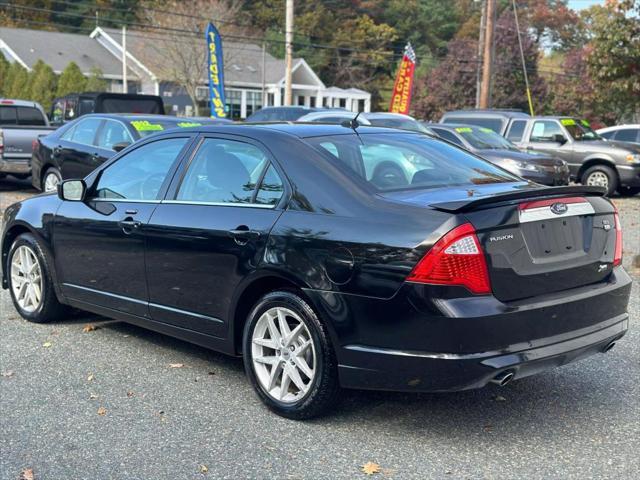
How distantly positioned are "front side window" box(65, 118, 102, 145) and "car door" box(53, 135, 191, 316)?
21.7ft

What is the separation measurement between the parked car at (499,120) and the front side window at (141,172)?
13.9 meters

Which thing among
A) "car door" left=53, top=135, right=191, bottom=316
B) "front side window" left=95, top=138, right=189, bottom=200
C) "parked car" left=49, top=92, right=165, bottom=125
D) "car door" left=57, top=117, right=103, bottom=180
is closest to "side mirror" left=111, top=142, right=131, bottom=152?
"car door" left=57, top=117, right=103, bottom=180

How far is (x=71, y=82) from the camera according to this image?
139ft

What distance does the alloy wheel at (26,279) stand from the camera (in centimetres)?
617

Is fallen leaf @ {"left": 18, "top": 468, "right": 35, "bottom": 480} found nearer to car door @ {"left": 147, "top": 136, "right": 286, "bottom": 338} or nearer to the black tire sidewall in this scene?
car door @ {"left": 147, "top": 136, "right": 286, "bottom": 338}

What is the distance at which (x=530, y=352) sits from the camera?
3.73 m

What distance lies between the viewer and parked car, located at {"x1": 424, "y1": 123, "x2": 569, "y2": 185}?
14.3 m

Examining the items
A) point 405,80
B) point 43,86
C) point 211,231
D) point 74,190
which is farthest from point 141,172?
point 43,86

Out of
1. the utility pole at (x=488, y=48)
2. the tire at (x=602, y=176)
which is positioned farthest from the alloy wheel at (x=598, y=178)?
the utility pole at (x=488, y=48)

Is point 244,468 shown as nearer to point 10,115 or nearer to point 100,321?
point 100,321

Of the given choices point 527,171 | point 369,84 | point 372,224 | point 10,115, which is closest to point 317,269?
point 372,224

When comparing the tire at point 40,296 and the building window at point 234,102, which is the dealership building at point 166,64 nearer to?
the building window at point 234,102

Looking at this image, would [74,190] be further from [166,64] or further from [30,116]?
[166,64]

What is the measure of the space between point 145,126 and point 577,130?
11.1 meters
